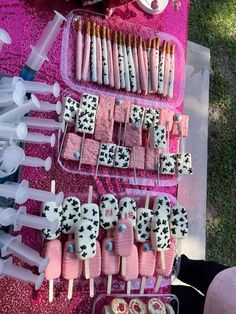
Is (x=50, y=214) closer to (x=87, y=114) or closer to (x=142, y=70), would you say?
(x=87, y=114)

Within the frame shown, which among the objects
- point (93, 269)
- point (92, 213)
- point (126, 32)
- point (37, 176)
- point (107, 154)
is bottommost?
point (93, 269)

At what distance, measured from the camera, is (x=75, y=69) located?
6.34ft

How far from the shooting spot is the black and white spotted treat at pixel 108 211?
1800 mm

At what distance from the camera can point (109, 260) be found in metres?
1.78

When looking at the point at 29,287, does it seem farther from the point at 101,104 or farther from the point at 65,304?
the point at 101,104

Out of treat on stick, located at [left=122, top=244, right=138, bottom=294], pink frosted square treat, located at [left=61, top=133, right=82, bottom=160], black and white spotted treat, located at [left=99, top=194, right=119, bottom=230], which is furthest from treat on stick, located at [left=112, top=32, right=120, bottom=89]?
treat on stick, located at [left=122, top=244, right=138, bottom=294]

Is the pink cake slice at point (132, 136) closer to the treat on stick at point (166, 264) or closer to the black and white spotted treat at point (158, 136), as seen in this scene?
the black and white spotted treat at point (158, 136)

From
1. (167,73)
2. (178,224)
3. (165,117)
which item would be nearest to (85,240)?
(178,224)

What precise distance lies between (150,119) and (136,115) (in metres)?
0.07

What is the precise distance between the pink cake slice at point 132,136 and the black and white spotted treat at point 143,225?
28 cm

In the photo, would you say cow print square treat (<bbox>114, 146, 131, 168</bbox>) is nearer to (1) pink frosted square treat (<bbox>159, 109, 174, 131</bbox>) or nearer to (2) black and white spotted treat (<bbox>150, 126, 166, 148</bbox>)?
(2) black and white spotted treat (<bbox>150, 126, 166, 148</bbox>)

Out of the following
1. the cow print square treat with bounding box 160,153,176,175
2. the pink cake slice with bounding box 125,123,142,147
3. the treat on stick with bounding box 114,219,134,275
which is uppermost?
the pink cake slice with bounding box 125,123,142,147

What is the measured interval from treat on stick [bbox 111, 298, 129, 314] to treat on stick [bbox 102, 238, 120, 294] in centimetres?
6

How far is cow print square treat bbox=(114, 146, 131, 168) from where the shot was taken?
189 centimetres
